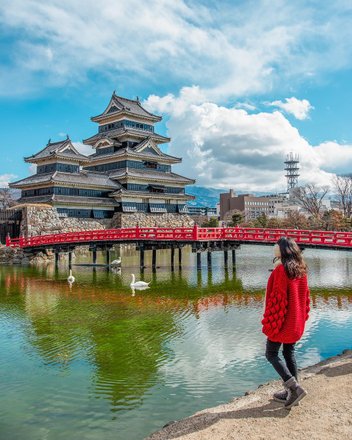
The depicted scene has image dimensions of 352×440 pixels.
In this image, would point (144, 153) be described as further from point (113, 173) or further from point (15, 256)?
point (15, 256)

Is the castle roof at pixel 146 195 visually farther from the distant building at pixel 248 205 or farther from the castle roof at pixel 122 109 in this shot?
the distant building at pixel 248 205

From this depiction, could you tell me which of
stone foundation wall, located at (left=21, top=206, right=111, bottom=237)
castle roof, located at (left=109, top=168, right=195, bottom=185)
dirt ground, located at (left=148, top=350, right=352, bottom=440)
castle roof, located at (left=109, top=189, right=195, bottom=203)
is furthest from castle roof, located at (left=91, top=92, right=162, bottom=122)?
dirt ground, located at (left=148, top=350, right=352, bottom=440)

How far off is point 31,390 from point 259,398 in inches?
202

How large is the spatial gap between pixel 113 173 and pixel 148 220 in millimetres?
7512

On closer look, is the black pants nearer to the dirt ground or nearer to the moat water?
the dirt ground

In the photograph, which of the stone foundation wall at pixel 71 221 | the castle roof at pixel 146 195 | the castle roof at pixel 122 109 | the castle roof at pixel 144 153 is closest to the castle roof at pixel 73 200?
the castle roof at pixel 146 195

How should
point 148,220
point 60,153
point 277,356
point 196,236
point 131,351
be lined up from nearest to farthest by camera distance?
point 277,356 → point 131,351 → point 196,236 → point 60,153 → point 148,220

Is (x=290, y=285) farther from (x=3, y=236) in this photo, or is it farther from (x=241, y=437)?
(x=3, y=236)

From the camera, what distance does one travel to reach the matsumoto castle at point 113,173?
48188 millimetres

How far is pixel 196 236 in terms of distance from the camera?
28531 millimetres

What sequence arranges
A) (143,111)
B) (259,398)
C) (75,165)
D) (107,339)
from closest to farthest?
(259,398)
(107,339)
(75,165)
(143,111)

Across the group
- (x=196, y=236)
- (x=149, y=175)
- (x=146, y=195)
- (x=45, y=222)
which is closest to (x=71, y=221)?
(x=45, y=222)

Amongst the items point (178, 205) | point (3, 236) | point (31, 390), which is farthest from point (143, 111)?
point (31, 390)

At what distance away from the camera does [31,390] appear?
31.2ft
